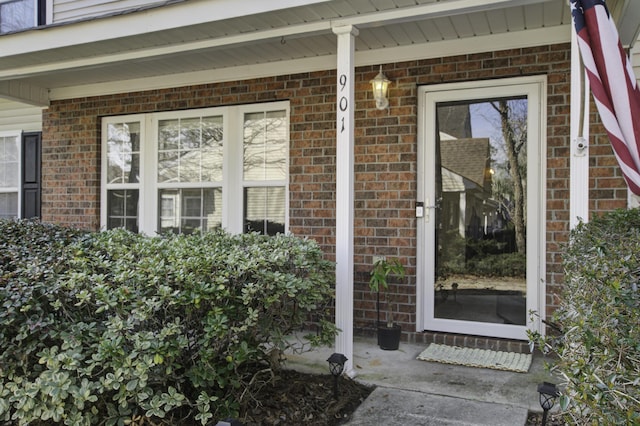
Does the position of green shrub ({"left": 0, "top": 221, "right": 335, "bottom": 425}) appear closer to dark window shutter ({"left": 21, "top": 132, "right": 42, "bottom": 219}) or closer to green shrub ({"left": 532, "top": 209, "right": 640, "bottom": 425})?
green shrub ({"left": 532, "top": 209, "right": 640, "bottom": 425})

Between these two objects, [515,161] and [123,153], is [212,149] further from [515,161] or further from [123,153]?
[515,161]

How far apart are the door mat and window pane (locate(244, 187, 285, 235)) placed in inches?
76.2

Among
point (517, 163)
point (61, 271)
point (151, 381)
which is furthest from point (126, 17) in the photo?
point (517, 163)

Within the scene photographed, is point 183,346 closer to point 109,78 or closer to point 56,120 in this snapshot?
point 109,78

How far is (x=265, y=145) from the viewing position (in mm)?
5141

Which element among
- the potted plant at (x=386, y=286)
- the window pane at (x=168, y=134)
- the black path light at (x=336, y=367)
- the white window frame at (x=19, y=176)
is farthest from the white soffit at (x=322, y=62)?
the black path light at (x=336, y=367)

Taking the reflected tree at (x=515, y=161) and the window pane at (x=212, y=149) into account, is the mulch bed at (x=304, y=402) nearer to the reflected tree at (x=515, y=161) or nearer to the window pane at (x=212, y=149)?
the reflected tree at (x=515, y=161)

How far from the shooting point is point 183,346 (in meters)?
2.45

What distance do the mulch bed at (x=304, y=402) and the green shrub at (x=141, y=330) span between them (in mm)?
120

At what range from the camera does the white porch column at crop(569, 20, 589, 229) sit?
2.67 metres

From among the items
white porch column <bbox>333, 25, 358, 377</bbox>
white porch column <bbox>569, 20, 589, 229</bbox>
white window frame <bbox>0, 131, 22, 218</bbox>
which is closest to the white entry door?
white porch column <bbox>333, 25, 358, 377</bbox>

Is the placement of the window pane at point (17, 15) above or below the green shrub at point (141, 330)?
above

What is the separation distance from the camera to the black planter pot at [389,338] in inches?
163

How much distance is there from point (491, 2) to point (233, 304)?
245 cm
